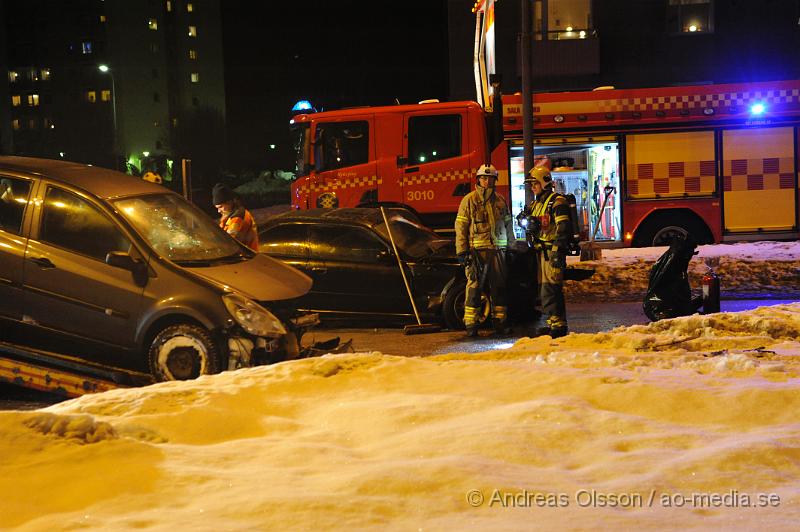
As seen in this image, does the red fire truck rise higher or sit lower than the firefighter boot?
higher

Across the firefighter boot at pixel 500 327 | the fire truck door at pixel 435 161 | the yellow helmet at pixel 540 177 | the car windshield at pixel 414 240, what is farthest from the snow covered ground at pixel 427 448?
the fire truck door at pixel 435 161

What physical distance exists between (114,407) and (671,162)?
41.5ft

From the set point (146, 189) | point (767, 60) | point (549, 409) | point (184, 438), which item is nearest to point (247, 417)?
point (184, 438)

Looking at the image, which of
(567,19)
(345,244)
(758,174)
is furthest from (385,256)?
(567,19)

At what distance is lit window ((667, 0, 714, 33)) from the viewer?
80.4ft

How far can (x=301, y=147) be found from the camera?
15.1 meters

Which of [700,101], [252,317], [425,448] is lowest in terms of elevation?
[425,448]

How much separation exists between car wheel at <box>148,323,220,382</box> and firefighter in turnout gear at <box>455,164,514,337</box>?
3597 mm

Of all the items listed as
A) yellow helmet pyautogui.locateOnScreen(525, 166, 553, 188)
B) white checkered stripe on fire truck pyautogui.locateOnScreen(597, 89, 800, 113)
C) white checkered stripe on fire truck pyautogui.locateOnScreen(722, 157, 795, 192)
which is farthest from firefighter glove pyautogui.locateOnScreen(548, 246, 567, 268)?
white checkered stripe on fire truck pyautogui.locateOnScreen(722, 157, 795, 192)

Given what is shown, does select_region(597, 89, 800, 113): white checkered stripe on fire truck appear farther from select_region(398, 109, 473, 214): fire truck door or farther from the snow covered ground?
the snow covered ground

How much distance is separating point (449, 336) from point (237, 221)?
2460 mm

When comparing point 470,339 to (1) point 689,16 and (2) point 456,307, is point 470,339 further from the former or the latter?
(1) point 689,16

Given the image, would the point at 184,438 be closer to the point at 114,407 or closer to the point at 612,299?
the point at 114,407

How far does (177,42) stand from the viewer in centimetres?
9694
